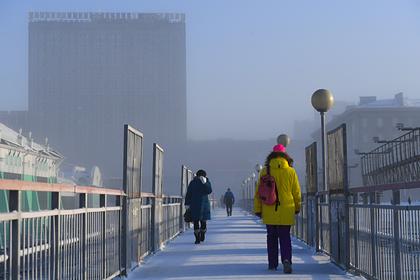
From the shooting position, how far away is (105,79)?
175125 millimetres

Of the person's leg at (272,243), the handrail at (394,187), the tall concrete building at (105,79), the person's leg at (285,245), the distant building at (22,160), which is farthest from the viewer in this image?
the tall concrete building at (105,79)

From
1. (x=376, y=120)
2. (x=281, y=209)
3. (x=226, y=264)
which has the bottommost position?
(x=226, y=264)

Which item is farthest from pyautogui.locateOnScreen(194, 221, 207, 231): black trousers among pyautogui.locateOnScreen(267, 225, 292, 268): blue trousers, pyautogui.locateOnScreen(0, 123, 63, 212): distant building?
pyautogui.locateOnScreen(0, 123, 63, 212): distant building

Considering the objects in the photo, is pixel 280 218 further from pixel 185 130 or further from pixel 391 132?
pixel 185 130

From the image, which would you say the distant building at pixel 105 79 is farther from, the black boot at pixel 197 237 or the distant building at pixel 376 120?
the black boot at pixel 197 237

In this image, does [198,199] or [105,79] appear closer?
[198,199]

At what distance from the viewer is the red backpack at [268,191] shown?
31.7 ft

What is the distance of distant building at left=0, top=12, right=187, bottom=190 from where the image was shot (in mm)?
162125

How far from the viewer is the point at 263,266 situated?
10523 mm

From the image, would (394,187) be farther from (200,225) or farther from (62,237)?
(200,225)

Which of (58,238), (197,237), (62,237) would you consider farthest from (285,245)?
(197,237)

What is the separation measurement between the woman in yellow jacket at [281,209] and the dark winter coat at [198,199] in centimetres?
593

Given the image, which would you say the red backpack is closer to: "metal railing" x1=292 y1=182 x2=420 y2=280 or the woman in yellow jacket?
the woman in yellow jacket

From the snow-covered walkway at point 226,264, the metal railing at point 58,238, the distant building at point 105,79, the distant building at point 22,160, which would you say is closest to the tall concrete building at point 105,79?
the distant building at point 105,79
